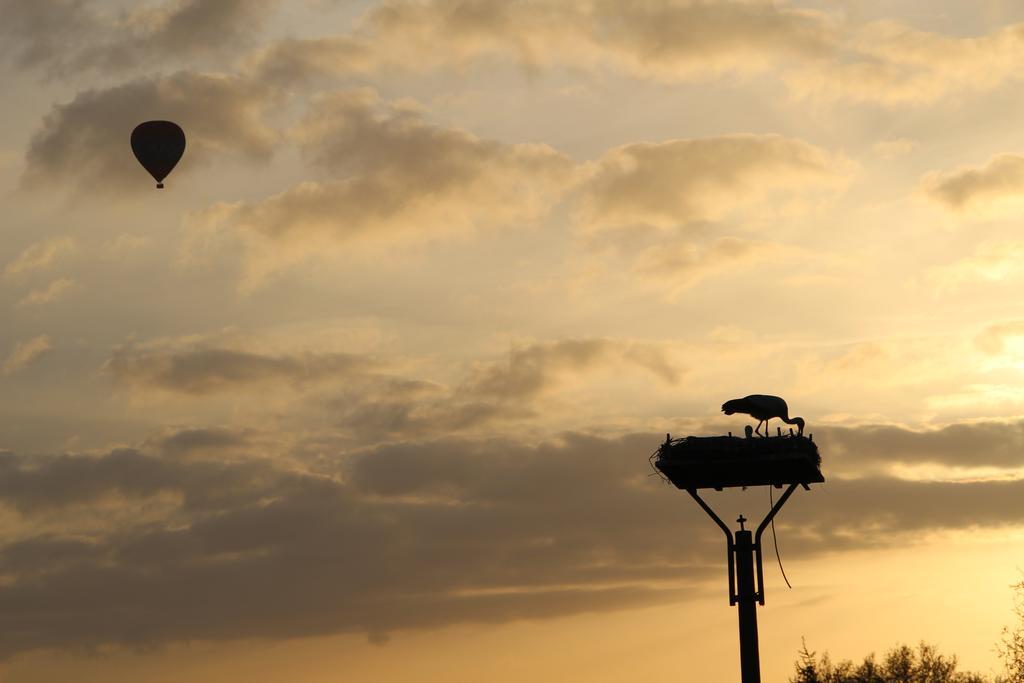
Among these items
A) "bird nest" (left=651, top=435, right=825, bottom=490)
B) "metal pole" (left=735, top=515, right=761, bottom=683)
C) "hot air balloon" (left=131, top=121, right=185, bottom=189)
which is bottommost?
"metal pole" (left=735, top=515, right=761, bottom=683)

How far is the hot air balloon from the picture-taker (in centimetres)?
9938

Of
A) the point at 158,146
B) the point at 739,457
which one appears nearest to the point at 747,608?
the point at 739,457

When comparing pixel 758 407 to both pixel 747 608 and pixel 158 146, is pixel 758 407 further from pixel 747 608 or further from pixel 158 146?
pixel 158 146

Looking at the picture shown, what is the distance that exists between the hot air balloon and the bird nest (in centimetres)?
4296

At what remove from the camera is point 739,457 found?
6838 cm

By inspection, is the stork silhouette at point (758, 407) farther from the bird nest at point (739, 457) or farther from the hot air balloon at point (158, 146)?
the hot air balloon at point (158, 146)

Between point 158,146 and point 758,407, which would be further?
point 158,146

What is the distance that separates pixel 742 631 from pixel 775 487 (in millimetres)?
6861

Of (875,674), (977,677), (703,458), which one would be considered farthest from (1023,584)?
(703,458)

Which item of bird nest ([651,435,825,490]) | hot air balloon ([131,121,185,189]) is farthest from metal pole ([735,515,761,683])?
hot air balloon ([131,121,185,189])

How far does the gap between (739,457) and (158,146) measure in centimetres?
4674

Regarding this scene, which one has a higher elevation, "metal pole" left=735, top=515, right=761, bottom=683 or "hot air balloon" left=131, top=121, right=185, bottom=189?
"hot air balloon" left=131, top=121, right=185, bottom=189

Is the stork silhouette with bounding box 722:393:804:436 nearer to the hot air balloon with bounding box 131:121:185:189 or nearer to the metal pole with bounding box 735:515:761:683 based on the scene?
the metal pole with bounding box 735:515:761:683

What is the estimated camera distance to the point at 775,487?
71062 millimetres
